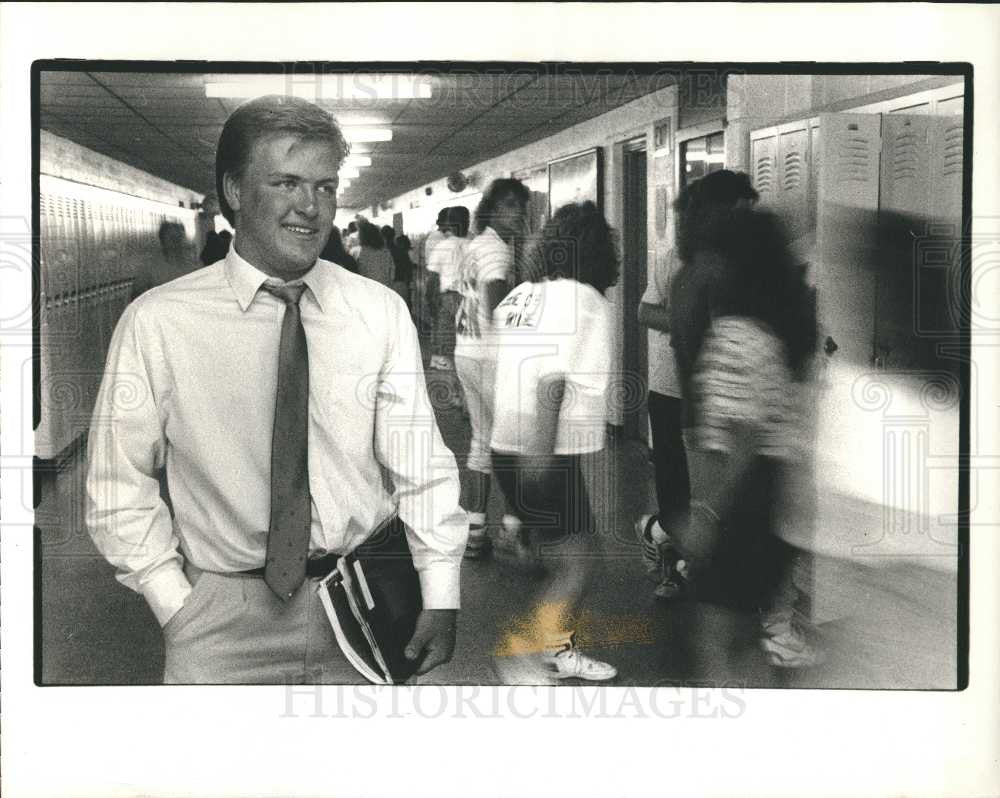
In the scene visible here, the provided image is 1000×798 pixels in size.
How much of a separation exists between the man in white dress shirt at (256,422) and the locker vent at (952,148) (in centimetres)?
152

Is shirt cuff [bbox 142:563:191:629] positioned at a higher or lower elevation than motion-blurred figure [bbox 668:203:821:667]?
lower

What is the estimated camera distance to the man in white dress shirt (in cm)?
347

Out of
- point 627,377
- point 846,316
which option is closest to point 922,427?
point 846,316

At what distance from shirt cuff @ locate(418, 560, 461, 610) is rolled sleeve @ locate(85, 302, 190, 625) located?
2.15 feet

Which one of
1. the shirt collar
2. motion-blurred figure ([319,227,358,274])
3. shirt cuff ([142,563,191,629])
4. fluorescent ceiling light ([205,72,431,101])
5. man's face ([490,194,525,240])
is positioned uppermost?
fluorescent ceiling light ([205,72,431,101])

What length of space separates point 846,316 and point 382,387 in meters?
1.27

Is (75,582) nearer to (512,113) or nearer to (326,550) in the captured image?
(326,550)

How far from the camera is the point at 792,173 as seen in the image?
3.46 meters

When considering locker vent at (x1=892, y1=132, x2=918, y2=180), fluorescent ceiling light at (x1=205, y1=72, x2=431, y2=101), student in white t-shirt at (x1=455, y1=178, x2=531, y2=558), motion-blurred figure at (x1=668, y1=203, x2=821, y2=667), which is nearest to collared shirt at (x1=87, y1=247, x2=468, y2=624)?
student in white t-shirt at (x1=455, y1=178, x2=531, y2=558)

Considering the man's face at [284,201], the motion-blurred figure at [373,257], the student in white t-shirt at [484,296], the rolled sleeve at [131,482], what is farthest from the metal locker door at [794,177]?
the rolled sleeve at [131,482]

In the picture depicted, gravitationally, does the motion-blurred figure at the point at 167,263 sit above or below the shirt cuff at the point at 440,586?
above

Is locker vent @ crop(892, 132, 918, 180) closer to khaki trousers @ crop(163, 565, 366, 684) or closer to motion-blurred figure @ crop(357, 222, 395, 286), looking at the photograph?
motion-blurred figure @ crop(357, 222, 395, 286)

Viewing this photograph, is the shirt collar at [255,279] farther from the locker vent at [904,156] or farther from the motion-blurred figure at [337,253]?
the locker vent at [904,156]

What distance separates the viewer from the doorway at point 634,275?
11.4ft
